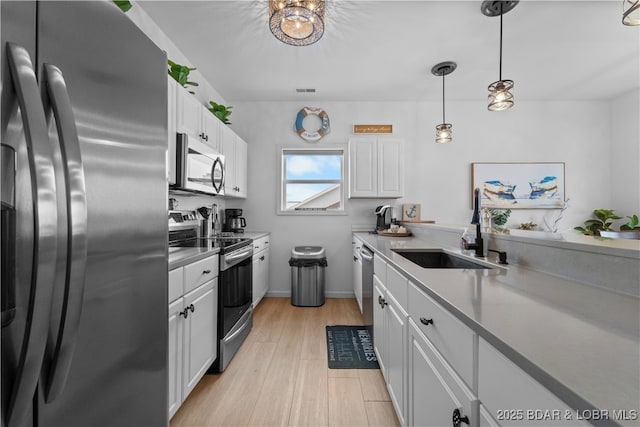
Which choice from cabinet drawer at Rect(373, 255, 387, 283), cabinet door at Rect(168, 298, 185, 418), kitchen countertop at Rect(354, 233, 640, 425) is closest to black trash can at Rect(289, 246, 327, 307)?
cabinet drawer at Rect(373, 255, 387, 283)

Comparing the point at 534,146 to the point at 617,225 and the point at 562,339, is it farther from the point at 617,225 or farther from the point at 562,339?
the point at 562,339

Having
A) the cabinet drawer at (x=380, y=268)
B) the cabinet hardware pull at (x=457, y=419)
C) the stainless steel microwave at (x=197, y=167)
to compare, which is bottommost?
the cabinet hardware pull at (x=457, y=419)

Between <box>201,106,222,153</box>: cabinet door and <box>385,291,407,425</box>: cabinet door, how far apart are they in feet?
6.94

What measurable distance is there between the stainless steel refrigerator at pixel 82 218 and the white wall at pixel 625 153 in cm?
556

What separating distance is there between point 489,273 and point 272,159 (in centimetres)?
330

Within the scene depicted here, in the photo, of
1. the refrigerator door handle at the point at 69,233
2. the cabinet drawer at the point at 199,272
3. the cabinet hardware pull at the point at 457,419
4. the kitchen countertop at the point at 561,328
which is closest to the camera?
the kitchen countertop at the point at 561,328

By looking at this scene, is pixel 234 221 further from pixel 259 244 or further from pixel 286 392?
pixel 286 392

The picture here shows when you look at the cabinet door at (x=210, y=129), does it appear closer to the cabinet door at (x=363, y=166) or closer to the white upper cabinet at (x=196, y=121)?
the white upper cabinet at (x=196, y=121)

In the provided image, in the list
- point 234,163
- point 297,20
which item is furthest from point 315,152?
point 297,20

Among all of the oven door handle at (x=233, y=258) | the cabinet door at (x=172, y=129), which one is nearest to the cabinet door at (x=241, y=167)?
the oven door handle at (x=233, y=258)

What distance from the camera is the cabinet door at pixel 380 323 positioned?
1762 millimetres

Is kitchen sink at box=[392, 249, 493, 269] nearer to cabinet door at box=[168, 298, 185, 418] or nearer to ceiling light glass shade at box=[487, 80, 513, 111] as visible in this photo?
ceiling light glass shade at box=[487, 80, 513, 111]

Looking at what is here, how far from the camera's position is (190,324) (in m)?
1.57

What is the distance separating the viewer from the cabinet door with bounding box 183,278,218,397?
5.06 feet
